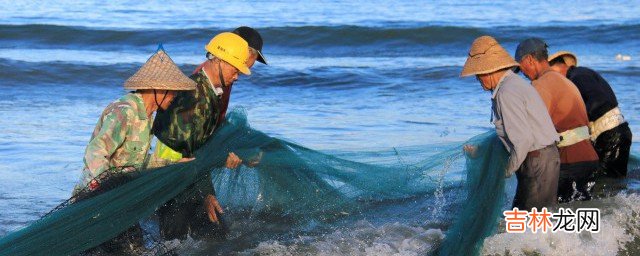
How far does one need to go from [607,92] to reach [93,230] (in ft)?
14.6

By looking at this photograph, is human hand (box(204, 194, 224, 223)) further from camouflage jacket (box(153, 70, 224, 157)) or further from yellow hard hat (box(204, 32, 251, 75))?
yellow hard hat (box(204, 32, 251, 75))

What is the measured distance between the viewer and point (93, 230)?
4.88 meters

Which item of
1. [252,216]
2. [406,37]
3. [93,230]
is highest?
[93,230]

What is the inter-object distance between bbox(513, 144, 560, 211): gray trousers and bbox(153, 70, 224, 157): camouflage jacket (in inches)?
71.9

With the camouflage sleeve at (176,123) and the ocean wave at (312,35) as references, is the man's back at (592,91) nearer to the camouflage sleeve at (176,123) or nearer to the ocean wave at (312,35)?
the camouflage sleeve at (176,123)

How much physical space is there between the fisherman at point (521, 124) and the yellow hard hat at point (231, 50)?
4.15ft

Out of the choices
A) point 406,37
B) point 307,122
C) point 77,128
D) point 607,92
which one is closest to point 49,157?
point 77,128

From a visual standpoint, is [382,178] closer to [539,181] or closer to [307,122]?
[539,181]

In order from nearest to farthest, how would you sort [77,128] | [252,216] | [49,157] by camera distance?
1. [252,216]
2. [49,157]
3. [77,128]

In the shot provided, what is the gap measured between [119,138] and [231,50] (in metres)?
0.88

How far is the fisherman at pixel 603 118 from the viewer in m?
7.59

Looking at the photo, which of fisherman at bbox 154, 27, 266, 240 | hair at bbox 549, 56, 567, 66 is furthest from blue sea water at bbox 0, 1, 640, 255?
hair at bbox 549, 56, 567, 66

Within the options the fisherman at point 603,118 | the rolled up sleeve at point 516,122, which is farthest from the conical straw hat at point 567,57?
the rolled up sleeve at point 516,122

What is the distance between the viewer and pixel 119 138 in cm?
499
